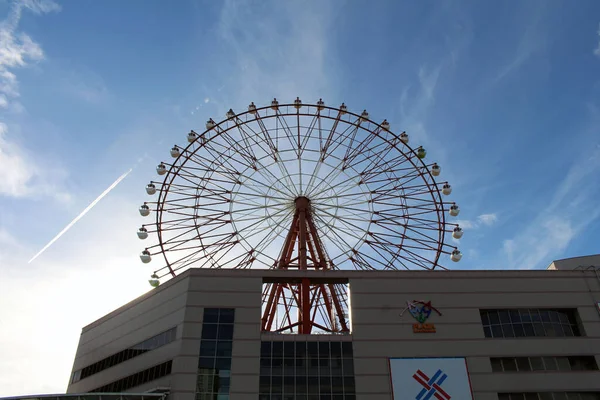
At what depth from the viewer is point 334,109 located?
41938 millimetres

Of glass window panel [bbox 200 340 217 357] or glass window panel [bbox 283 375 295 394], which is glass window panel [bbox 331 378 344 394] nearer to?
glass window panel [bbox 283 375 295 394]

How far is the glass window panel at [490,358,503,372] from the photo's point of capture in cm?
3312

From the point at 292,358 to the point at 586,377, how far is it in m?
19.0

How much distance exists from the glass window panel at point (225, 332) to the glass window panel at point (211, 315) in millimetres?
654

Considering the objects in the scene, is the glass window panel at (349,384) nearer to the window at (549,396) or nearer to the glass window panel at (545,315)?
the window at (549,396)

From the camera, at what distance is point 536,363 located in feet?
110

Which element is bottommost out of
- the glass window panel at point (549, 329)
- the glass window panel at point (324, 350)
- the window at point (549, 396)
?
the window at point (549, 396)

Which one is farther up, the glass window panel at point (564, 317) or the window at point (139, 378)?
the glass window panel at point (564, 317)

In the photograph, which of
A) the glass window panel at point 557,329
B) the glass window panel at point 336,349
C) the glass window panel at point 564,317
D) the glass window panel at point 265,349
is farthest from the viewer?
the glass window panel at point 564,317

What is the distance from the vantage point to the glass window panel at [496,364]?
1304 inches

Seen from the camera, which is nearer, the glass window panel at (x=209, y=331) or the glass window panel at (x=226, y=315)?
the glass window panel at (x=209, y=331)

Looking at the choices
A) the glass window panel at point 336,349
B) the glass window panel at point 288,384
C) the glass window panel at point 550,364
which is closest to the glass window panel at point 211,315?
the glass window panel at point 288,384

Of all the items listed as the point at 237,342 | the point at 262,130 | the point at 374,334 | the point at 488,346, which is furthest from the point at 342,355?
the point at 262,130

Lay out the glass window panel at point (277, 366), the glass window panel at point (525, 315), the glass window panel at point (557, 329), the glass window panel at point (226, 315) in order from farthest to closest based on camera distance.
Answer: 1. the glass window panel at point (525, 315)
2. the glass window panel at point (557, 329)
3. the glass window panel at point (226, 315)
4. the glass window panel at point (277, 366)
